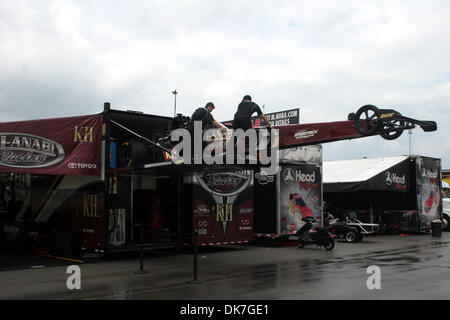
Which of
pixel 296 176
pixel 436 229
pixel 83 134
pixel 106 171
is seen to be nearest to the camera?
pixel 83 134

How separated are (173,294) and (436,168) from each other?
65.8ft

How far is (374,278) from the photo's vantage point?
952 centimetres

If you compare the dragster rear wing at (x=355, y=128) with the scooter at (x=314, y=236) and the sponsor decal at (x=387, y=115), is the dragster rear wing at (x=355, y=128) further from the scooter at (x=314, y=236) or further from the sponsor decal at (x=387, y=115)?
the scooter at (x=314, y=236)

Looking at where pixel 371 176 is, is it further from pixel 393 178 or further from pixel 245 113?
pixel 245 113

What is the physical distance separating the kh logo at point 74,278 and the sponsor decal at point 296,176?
7.98 m

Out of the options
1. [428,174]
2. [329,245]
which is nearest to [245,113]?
[329,245]

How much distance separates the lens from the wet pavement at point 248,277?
8156 mm

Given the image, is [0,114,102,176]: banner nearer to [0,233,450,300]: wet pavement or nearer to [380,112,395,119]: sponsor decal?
[0,233,450,300]: wet pavement

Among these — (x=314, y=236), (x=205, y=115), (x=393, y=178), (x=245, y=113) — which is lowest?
(x=314, y=236)

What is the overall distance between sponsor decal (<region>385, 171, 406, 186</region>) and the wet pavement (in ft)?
24.9

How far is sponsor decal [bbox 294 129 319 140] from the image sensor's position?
31.0 ft

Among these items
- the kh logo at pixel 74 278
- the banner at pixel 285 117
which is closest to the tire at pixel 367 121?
the kh logo at pixel 74 278

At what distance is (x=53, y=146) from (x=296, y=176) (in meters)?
8.59
